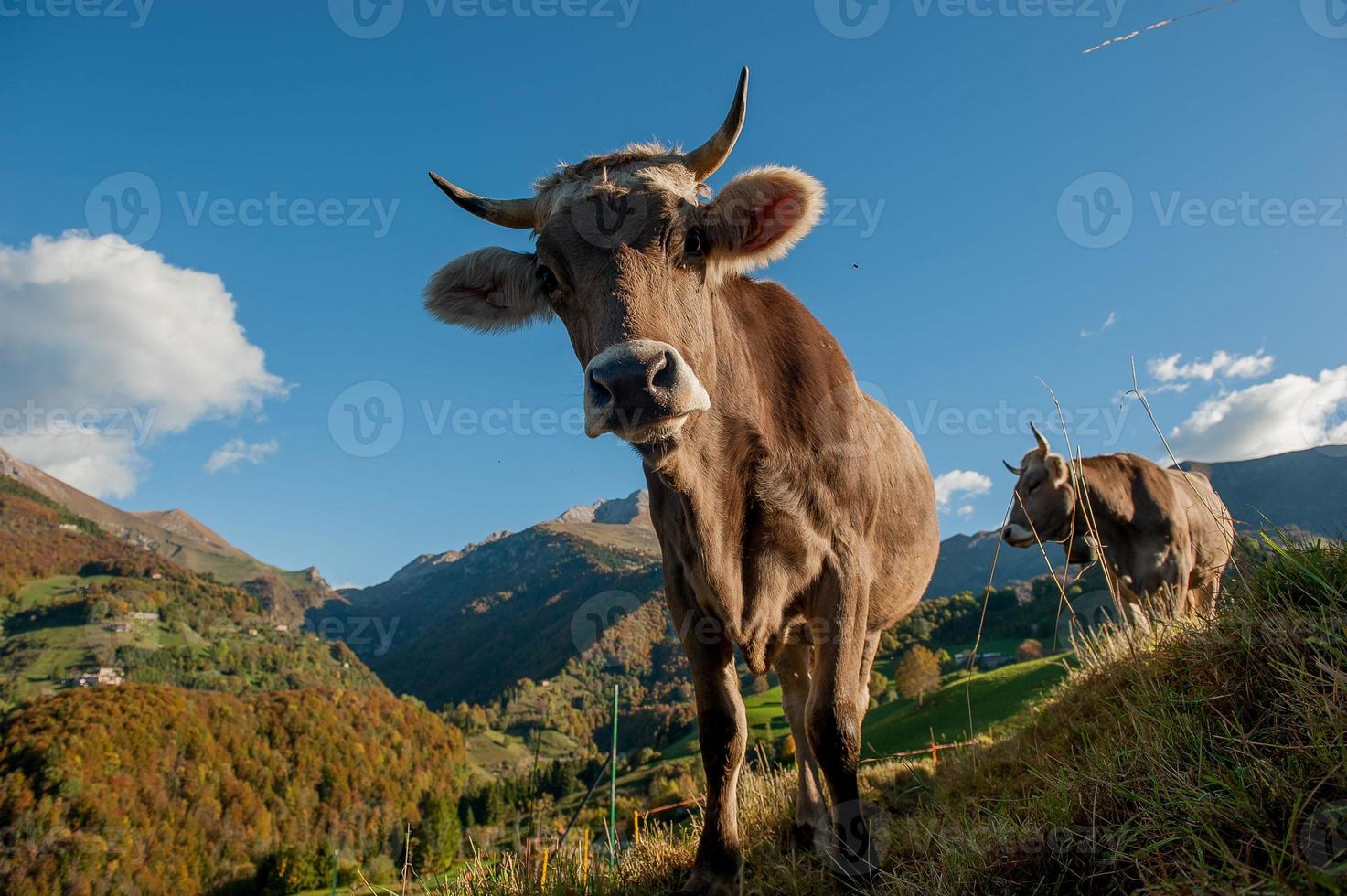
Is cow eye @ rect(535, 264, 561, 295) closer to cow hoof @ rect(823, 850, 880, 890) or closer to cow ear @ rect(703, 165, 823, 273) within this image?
cow ear @ rect(703, 165, 823, 273)

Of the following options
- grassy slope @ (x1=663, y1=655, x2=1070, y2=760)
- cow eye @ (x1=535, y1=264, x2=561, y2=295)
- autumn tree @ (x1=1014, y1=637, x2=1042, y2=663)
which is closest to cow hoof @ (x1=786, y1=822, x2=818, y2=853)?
cow eye @ (x1=535, y1=264, x2=561, y2=295)

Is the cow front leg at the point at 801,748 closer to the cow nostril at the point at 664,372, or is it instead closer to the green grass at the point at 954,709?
the cow nostril at the point at 664,372

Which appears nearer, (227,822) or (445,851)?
(445,851)

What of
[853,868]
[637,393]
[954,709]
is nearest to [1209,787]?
[853,868]

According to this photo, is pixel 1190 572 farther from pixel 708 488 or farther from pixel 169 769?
pixel 169 769

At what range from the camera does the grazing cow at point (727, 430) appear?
4.29 metres

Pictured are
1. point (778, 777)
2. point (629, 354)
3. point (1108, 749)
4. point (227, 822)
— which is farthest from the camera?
point (227, 822)

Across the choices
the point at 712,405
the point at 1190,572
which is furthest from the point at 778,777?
the point at 1190,572

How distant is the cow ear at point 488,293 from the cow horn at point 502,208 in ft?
0.75

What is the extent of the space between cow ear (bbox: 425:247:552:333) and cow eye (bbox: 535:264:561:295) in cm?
41

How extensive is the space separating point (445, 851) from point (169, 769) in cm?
10500

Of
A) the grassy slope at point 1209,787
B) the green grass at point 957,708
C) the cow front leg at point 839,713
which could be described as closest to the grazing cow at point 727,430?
the cow front leg at point 839,713

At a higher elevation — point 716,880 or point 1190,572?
point 1190,572

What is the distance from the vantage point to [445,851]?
317 feet
